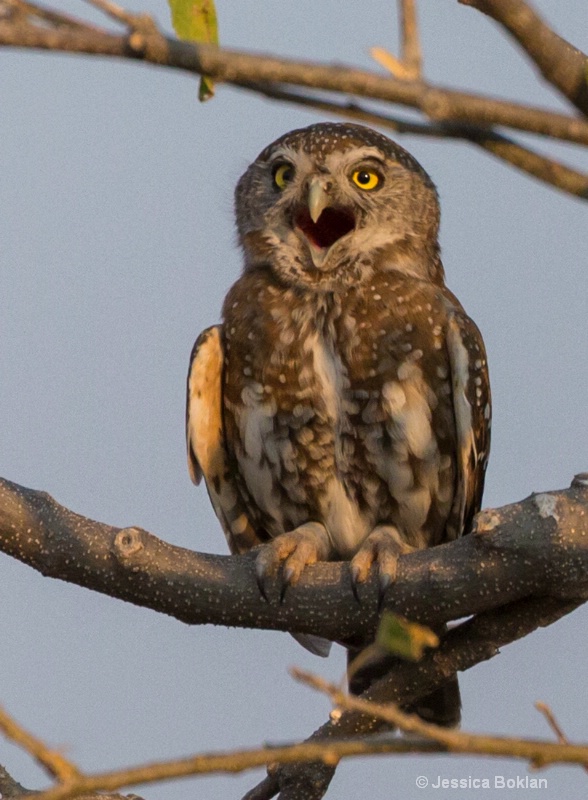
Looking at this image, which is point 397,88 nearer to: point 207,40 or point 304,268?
point 207,40

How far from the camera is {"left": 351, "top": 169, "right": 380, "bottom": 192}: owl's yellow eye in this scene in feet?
16.7

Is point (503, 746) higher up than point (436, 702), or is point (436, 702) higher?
point (436, 702)

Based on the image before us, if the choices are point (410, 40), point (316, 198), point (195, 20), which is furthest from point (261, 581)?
point (410, 40)

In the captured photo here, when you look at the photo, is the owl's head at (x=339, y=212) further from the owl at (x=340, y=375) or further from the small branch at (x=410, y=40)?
the small branch at (x=410, y=40)

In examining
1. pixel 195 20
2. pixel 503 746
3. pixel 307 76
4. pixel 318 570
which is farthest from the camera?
pixel 318 570

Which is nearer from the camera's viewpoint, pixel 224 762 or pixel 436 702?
pixel 224 762

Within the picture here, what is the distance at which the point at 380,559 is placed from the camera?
3.82 metres

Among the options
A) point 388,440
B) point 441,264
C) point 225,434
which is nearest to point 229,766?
point 388,440

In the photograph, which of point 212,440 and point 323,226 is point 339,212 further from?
point 212,440

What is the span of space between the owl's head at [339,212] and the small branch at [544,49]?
3.50 metres

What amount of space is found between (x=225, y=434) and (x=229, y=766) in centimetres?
334

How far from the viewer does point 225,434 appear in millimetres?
5008

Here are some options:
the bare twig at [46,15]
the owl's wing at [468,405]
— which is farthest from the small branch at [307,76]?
the owl's wing at [468,405]

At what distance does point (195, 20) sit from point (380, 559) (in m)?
2.35
